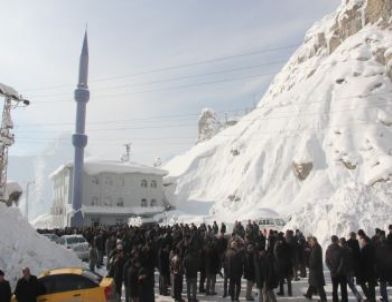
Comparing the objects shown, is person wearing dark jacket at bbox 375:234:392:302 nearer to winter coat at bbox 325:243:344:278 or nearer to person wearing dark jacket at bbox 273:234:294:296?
winter coat at bbox 325:243:344:278

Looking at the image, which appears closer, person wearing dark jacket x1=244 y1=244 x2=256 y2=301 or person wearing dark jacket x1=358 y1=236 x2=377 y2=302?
person wearing dark jacket x1=358 y1=236 x2=377 y2=302

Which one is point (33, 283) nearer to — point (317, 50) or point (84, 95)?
point (84, 95)

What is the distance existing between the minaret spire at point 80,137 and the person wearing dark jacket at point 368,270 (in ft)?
192

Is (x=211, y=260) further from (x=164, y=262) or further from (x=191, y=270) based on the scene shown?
(x=191, y=270)

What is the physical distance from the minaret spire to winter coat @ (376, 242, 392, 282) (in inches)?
2315

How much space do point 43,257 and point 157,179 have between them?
6103cm

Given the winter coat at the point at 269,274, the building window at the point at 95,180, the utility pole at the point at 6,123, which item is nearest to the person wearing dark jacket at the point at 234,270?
the winter coat at the point at 269,274

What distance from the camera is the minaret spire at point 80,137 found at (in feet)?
228

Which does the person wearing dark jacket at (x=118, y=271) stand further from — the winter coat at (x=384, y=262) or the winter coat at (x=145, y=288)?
the winter coat at (x=384, y=262)

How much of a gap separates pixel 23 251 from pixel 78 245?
9.11 metres

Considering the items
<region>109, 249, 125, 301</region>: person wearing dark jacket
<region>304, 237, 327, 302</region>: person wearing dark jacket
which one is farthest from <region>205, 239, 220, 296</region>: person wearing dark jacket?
<region>304, 237, 327, 302</region>: person wearing dark jacket

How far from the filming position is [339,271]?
13141 mm

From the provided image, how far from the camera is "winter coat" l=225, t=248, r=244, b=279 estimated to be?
15.1 meters

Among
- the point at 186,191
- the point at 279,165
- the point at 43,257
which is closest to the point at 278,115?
the point at 279,165
